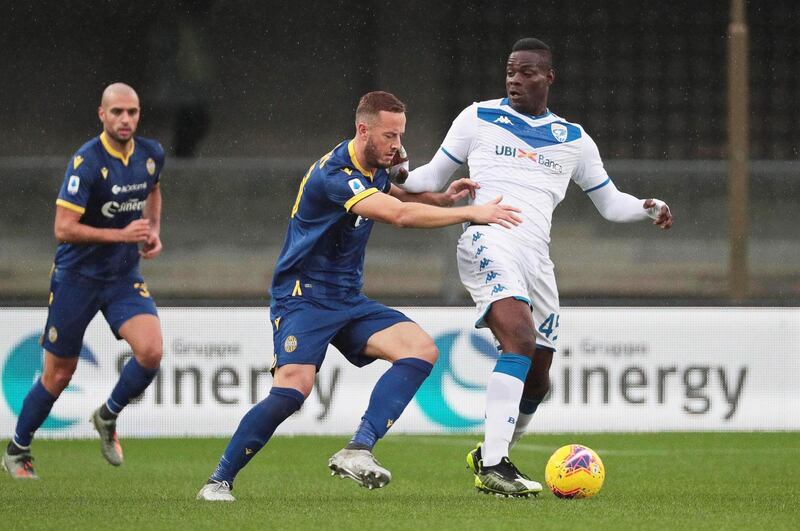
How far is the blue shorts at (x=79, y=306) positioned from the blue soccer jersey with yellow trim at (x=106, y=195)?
50 mm

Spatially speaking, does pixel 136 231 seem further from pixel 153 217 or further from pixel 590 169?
pixel 590 169

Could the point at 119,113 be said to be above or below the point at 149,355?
above

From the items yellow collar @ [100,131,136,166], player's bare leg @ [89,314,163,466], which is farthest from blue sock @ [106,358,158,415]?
yellow collar @ [100,131,136,166]

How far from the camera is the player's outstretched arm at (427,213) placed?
5609 millimetres

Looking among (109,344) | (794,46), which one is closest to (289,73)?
(794,46)

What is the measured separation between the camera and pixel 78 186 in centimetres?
736

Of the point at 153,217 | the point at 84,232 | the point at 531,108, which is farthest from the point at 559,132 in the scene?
the point at 153,217

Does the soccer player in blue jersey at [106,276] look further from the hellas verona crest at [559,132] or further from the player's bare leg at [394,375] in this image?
the hellas verona crest at [559,132]

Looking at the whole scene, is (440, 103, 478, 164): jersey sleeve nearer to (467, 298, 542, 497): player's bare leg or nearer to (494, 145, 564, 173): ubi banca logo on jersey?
(494, 145, 564, 173): ubi banca logo on jersey

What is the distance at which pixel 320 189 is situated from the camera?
593cm

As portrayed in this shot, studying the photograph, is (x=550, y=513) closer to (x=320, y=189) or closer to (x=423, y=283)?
(x=320, y=189)

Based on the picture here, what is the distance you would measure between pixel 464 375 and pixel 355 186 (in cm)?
466

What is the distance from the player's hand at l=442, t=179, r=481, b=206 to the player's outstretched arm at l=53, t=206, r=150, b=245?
1.67m

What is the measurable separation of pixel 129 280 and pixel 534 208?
7.69ft
